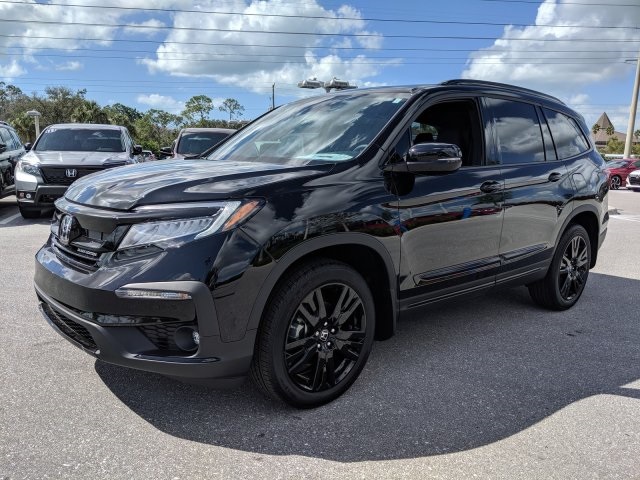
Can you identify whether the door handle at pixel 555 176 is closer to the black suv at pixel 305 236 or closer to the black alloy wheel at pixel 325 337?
the black suv at pixel 305 236

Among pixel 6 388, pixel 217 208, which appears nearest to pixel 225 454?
pixel 217 208

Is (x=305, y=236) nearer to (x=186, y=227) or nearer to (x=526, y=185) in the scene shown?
A: (x=186, y=227)

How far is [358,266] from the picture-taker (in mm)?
3244

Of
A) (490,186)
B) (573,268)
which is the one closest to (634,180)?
(573,268)

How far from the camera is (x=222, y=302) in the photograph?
8.20 ft

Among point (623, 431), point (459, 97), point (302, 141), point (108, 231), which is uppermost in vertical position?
point (459, 97)

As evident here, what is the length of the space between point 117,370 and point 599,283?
17.4ft

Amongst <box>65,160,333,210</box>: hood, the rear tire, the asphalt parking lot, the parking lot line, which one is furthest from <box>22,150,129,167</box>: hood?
<box>65,160,333,210</box>: hood

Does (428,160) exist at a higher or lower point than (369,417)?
higher

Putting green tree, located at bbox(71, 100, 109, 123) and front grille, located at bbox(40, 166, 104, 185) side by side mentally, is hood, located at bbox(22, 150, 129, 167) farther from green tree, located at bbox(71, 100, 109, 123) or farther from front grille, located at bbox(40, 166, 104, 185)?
green tree, located at bbox(71, 100, 109, 123)

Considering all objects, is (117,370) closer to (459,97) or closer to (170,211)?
(170,211)

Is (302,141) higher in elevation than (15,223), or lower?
higher

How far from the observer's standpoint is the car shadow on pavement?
2.72 metres

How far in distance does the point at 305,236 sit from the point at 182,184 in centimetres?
67
